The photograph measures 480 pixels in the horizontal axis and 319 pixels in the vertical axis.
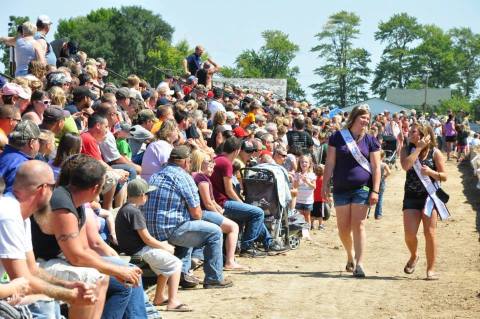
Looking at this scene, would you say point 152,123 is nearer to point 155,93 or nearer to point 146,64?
point 155,93

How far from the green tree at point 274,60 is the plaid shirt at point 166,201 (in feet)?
369

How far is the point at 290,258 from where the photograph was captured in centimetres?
1240

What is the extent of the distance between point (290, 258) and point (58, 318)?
667 centimetres

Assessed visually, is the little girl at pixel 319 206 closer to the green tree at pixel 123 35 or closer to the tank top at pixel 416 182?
the tank top at pixel 416 182

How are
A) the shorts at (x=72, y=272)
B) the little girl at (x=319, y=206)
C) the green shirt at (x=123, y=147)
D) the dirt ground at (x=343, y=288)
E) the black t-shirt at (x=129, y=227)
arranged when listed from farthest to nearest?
1. the little girl at (x=319, y=206)
2. the green shirt at (x=123, y=147)
3. the dirt ground at (x=343, y=288)
4. the black t-shirt at (x=129, y=227)
5. the shorts at (x=72, y=272)

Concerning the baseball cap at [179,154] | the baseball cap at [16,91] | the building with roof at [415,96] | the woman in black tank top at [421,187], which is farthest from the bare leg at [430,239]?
the building with roof at [415,96]

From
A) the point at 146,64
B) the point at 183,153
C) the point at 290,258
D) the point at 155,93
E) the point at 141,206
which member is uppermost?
the point at 146,64

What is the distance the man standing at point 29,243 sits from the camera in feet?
17.4

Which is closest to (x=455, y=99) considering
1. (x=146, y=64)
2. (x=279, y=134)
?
(x=146, y=64)

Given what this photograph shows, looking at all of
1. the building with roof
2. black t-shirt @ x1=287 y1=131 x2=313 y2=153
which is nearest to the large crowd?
black t-shirt @ x1=287 y1=131 x2=313 y2=153

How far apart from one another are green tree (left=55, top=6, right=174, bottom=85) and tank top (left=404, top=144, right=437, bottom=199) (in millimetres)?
80985

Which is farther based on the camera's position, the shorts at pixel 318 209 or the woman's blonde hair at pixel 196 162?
the shorts at pixel 318 209

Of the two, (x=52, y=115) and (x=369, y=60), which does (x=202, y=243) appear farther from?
(x=369, y=60)

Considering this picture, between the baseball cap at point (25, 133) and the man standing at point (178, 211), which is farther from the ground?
the baseball cap at point (25, 133)
